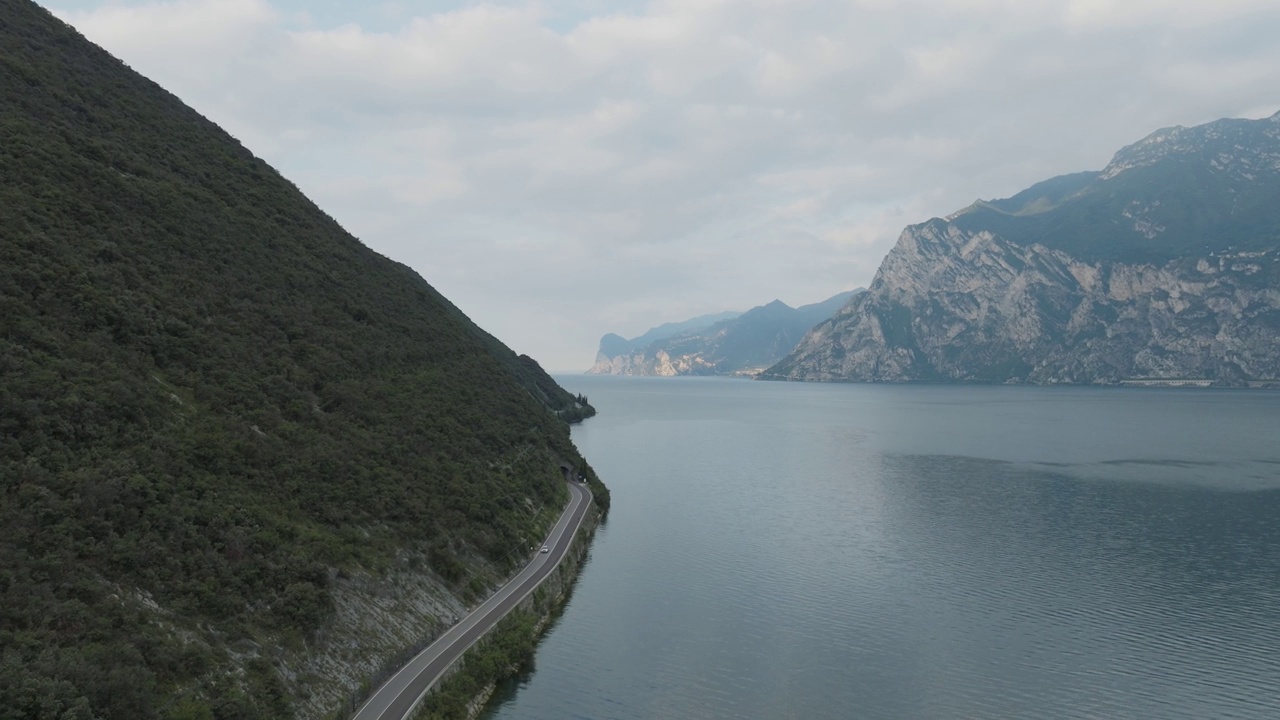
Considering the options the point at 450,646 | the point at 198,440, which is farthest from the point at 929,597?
the point at 198,440

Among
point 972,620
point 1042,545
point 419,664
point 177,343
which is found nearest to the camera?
point 419,664

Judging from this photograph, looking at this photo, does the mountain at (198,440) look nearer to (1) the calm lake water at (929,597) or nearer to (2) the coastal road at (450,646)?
(2) the coastal road at (450,646)

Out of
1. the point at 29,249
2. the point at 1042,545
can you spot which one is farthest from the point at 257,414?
the point at 1042,545

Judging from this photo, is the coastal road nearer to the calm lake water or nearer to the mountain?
the mountain

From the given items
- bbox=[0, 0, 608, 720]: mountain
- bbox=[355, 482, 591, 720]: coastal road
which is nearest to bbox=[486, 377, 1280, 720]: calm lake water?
bbox=[355, 482, 591, 720]: coastal road

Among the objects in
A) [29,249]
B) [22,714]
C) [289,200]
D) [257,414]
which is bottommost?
[22,714]

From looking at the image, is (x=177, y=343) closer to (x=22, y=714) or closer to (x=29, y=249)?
(x=29, y=249)

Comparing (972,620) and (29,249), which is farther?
(972,620)
